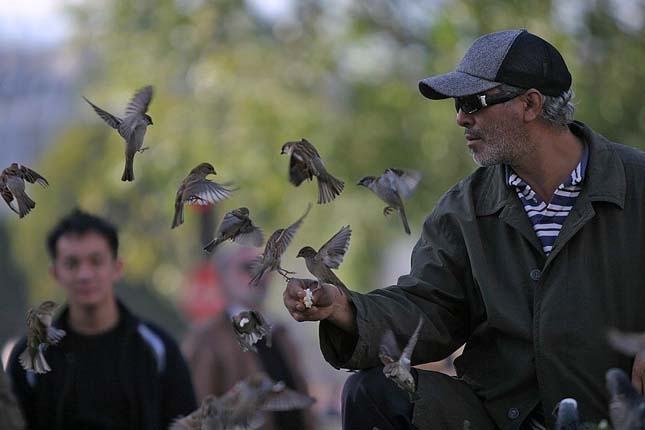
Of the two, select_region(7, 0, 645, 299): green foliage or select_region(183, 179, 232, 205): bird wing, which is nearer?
→ select_region(183, 179, 232, 205): bird wing

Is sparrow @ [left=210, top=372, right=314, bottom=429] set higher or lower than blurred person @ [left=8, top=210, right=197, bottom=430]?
lower

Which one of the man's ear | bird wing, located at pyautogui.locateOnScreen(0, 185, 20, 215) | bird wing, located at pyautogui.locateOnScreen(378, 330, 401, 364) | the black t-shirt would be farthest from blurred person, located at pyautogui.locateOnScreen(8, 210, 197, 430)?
the man's ear

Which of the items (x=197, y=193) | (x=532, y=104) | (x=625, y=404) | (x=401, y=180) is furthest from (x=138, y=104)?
(x=625, y=404)

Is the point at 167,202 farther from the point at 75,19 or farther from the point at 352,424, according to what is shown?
the point at 352,424

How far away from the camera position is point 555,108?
4.53 meters

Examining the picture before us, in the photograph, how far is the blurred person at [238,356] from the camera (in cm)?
775

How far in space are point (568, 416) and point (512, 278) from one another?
0.64 m

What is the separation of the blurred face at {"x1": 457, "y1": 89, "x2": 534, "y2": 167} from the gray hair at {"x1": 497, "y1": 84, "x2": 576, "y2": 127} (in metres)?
0.04

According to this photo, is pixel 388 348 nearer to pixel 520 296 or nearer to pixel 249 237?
pixel 520 296

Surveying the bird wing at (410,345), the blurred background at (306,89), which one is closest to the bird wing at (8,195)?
the bird wing at (410,345)

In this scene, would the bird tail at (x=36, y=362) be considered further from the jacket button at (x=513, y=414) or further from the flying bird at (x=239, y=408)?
the jacket button at (x=513, y=414)

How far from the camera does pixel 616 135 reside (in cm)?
1059

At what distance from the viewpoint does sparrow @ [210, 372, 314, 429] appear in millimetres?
4516

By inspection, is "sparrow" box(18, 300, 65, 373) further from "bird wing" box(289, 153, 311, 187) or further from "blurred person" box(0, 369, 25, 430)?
"bird wing" box(289, 153, 311, 187)
